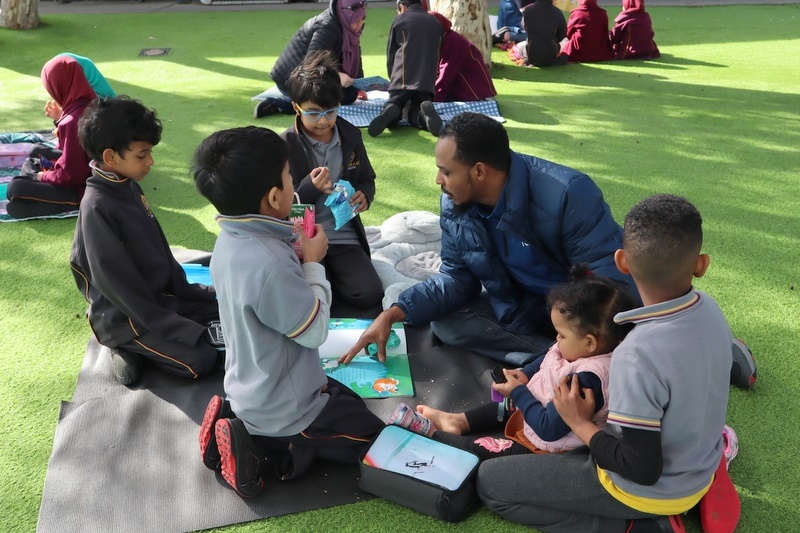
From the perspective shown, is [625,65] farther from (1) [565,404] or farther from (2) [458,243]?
(1) [565,404]

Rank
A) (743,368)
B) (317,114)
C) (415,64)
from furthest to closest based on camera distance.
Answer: (415,64), (317,114), (743,368)

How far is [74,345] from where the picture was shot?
342 cm

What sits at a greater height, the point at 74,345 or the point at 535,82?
the point at 535,82

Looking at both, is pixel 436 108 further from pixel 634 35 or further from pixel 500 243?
pixel 500 243

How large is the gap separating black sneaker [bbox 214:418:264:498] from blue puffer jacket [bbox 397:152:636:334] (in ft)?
3.24

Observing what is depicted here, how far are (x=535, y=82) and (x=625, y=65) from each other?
52.6 inches

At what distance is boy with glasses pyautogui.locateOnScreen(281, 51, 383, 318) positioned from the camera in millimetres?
3584

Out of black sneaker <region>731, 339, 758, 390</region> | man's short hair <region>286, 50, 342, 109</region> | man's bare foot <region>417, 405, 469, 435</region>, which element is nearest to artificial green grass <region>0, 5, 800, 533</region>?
black sneaker <region>731, 339, 758, 390</region>

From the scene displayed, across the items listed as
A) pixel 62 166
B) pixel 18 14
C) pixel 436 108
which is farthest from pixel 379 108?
pixel 18 14

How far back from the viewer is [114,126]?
3039mm

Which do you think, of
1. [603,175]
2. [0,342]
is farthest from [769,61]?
[0,342]

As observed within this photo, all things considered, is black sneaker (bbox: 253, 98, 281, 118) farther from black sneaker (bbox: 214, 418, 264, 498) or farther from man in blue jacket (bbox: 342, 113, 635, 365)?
black sneaker (bbox: 214, 418, 264, 498)

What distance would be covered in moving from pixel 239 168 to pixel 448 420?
4.08 feet

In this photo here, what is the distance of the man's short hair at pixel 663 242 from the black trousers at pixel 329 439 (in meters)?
1.13
